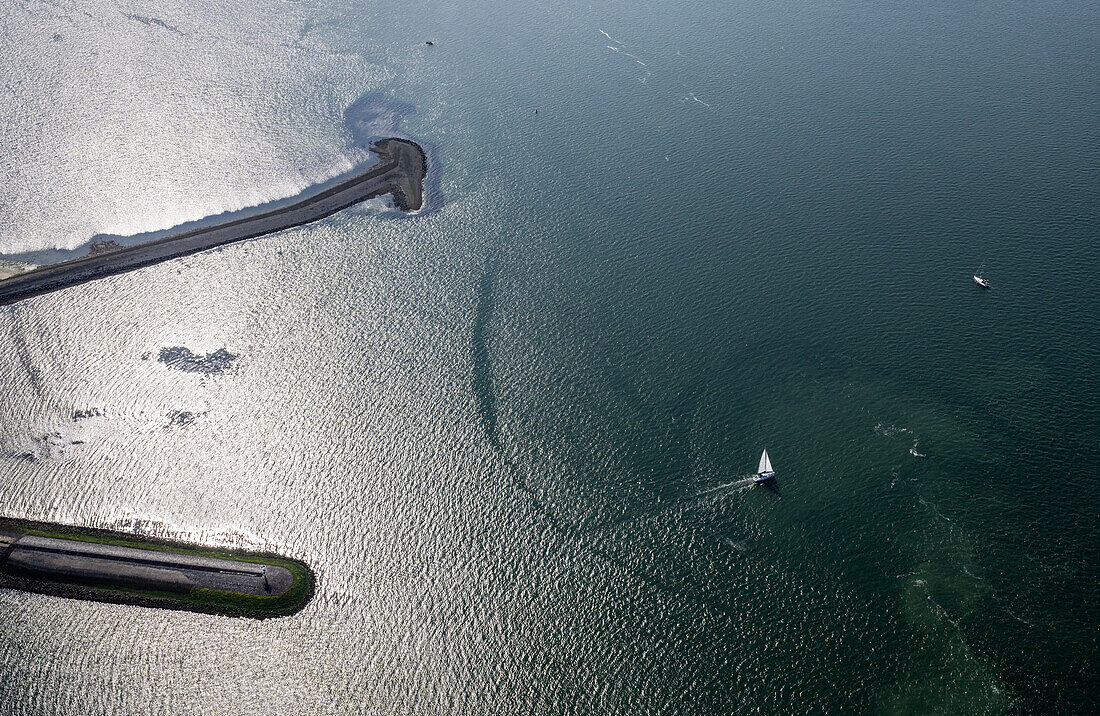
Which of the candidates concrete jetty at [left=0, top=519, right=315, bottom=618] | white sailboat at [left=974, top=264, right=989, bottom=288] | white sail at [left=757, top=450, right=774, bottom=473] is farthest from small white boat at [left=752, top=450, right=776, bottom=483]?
white sailboat at [left=974, top=264, right=989, bottom=288]

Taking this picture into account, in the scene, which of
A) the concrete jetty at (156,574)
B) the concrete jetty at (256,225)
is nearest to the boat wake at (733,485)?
the concrete jetty at (156,574)

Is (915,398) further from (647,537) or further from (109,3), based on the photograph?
(109,3)

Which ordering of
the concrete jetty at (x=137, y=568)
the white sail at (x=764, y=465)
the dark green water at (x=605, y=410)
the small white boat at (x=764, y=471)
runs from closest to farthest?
the dark green water at (x=605, y=410) < the concrete jetty at (x=137, y=568) < the small white boat at (x=764, y=471) < the white sail at (x=764, y=465)

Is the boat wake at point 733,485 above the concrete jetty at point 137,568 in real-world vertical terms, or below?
above

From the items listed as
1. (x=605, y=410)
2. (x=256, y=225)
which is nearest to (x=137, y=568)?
(x=605, y=410)

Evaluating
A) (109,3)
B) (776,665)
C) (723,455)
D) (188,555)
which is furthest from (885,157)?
(109,3)

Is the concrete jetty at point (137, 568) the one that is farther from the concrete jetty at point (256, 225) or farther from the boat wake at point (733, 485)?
the boat wake at point (733, 485)
